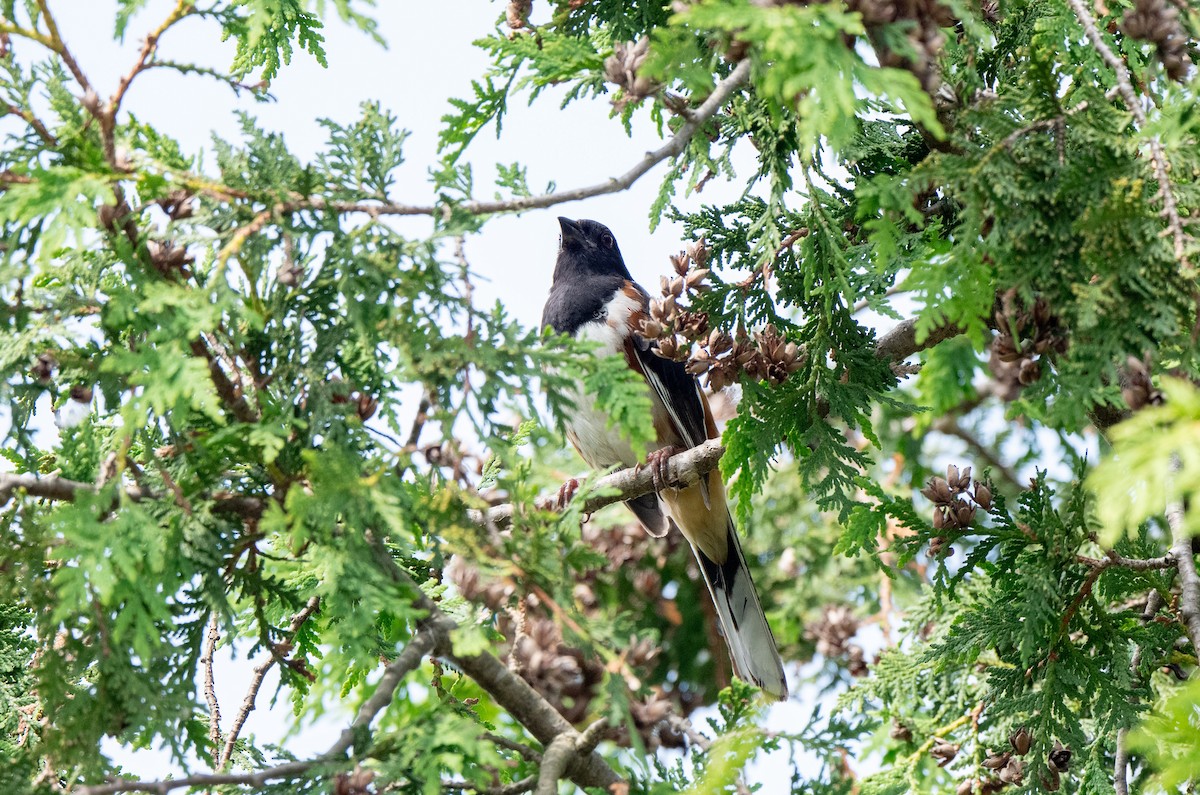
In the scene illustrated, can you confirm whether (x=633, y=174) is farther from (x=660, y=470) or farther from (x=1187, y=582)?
(x=660, y=470)

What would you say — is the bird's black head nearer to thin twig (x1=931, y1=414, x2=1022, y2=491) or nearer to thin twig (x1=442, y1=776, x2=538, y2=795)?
thin twig (x1=931, y1=414, x2=1022, y2=491)

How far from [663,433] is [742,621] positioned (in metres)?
0.84

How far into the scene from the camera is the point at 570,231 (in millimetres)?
4793

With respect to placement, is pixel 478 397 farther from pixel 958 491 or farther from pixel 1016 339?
pixel 958 491

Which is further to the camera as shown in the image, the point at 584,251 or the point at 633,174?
the point at 584,251

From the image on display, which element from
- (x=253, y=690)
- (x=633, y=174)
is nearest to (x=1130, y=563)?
(x=633, y=174)

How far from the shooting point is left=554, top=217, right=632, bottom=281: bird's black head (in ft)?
15.6

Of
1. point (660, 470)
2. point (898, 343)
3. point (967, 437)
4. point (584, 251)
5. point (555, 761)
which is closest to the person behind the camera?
point (555, 761)

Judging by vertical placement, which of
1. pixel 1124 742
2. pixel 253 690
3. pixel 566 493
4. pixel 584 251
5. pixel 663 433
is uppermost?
pixel 584 251

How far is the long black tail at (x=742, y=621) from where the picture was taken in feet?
12.8

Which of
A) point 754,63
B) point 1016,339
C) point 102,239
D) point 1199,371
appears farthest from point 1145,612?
point 102,239

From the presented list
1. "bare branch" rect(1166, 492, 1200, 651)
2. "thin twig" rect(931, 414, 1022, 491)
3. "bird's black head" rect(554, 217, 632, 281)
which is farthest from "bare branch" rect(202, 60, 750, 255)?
"thin twig" rect(931, 414, 1022, 491)

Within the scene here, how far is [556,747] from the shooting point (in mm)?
1999

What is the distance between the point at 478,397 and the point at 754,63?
71cm
